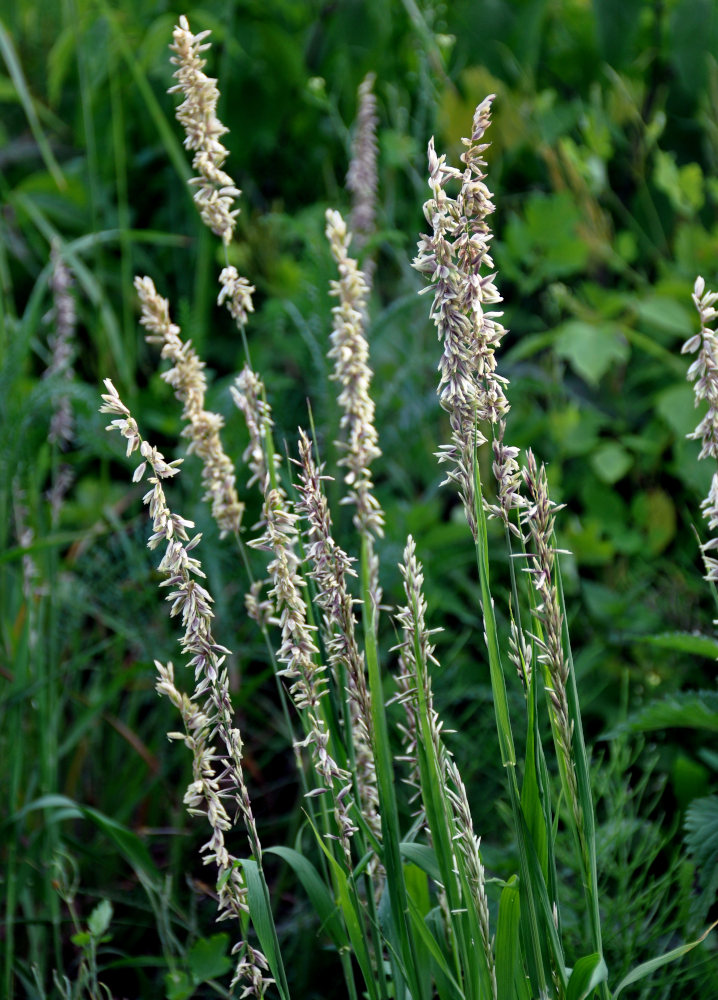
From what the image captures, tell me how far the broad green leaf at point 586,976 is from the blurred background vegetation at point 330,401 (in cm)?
27

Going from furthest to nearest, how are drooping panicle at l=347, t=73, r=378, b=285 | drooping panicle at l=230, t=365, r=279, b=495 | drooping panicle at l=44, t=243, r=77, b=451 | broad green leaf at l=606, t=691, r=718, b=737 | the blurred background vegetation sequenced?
drooping panicle at l=347, t=73, r=378, b=285 < drooping panicle at l=44, t=243, r=77, b=451 < the blurred background vegetation < broad green leaf at l=606, t=691, r=718, b=737 < drooping panicle at l=230, t=365, r=279, b=495

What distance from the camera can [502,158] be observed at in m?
2.26

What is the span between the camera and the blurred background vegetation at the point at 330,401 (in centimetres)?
128

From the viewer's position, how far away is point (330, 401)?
5.08 ft

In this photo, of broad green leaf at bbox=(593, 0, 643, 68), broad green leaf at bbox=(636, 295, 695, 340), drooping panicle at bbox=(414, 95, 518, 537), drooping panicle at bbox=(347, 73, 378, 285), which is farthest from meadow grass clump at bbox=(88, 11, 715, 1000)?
broad green leaf at bbox=(593, 0, 643, 68)

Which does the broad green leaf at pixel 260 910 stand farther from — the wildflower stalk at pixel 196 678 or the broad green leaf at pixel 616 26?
the broad green leaf at pixel 616 26

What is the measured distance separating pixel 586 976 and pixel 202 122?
743 millimetres

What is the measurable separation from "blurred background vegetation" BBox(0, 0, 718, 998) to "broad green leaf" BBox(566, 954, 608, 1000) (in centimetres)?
27

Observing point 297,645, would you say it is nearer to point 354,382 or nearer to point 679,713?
point 354,382

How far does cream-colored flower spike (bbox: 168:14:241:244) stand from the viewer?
0.79 meters

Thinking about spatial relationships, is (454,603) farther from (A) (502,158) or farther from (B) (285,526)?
(A) (502,158)

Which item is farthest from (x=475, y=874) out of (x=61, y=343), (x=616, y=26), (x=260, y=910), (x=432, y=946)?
(x=616, y=26)

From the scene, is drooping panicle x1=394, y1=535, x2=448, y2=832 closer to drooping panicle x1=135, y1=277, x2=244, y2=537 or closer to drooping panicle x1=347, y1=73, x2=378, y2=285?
drooping panicle x1=135, y1=277, x2=244, y2=537

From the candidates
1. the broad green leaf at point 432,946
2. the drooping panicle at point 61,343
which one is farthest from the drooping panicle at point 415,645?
the drooping panicle at point 61,343
